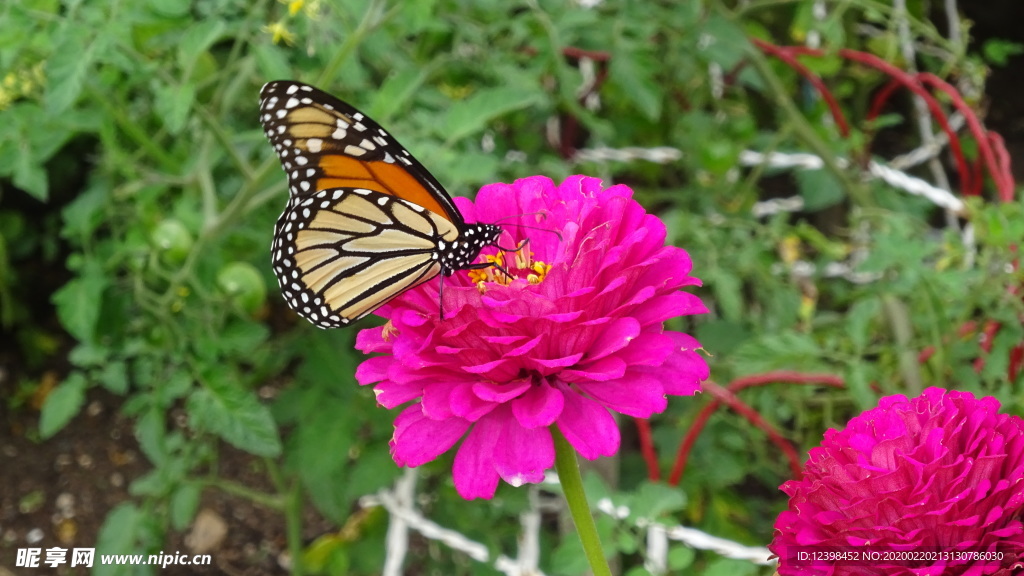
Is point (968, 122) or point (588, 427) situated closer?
point (588, 427)

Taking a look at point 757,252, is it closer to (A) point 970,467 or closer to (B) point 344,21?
(B) point 344,21

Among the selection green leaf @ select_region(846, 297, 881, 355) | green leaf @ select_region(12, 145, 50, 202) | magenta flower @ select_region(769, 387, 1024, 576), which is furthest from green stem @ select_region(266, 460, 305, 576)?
magenta flower @ select_region(769, 387, 1024, 576)

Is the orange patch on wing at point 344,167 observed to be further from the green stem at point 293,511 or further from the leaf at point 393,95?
the green stem at point 293,511

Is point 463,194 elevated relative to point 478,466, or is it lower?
lower

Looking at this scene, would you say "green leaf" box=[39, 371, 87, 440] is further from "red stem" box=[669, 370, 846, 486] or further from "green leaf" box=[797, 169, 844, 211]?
"green leaf" box=[797, 169, 844, 211]

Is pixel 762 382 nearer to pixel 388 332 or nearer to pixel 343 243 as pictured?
pixel 343 243

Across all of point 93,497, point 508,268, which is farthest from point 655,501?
point 93,497

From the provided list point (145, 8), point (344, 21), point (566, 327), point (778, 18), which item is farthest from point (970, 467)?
point (778, 18)

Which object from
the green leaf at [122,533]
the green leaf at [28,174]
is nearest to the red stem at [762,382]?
the green leaf at [122,533]
